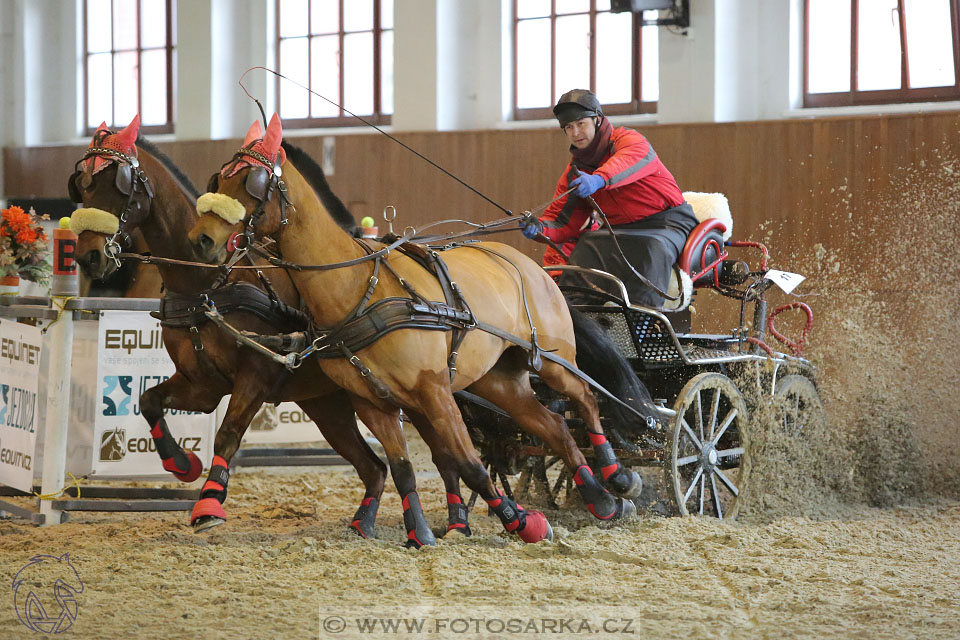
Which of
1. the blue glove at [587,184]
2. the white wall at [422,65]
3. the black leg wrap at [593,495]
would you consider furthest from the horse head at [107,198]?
the white wall at [422,65]

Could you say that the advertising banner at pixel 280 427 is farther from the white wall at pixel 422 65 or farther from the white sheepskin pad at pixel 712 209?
the white wall at pixel 422 65

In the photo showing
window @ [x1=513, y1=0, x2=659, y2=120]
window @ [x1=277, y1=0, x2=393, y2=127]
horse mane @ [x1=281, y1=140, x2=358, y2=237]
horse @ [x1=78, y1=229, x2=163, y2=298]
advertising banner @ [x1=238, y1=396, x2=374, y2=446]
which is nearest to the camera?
horse mane @ [x1=281, y1=140, x2=358, y2=237]

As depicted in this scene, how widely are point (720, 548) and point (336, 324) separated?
177 cm

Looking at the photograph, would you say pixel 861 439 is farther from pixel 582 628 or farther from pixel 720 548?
pixel 582 628

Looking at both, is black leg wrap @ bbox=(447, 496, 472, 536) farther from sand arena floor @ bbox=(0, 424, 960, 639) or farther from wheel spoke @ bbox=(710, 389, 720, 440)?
wheel spoke @ bbox=(710, 389, 720, 440)

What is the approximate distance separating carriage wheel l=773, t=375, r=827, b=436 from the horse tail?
98cm

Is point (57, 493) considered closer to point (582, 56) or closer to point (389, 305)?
point (389, 305)

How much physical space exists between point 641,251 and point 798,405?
1.40 metres

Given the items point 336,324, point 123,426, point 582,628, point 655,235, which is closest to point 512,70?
point 655,235

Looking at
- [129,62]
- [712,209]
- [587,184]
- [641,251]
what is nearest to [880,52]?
[712,209]

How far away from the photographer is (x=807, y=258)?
8.30 m

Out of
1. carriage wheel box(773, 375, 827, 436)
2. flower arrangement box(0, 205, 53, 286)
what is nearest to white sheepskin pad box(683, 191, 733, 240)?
carriage wheel box(773, 375, 827, 436)

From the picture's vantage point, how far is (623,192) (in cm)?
516

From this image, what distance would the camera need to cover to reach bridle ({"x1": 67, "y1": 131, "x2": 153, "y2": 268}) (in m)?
4.14
